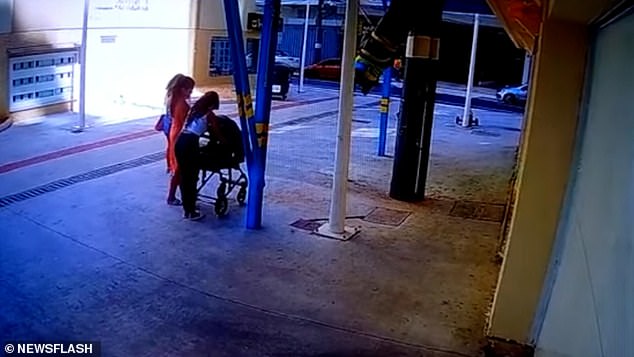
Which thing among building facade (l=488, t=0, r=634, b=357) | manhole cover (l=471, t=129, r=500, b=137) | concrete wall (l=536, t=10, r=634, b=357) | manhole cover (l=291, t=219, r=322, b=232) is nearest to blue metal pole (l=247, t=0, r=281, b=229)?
manhole cover (l=291, t=219, r=322, b=232)

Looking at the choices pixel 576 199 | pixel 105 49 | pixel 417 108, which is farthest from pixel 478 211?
pixel 105 49

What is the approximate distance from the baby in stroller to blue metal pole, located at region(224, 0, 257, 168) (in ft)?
1.32

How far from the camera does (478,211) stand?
7.52 meters

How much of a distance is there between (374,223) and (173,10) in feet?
34.9

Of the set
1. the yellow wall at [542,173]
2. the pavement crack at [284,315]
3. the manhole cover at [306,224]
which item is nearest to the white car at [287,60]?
the manhole cover at [306,224]

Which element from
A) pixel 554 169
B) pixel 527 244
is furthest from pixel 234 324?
pixel 554 169

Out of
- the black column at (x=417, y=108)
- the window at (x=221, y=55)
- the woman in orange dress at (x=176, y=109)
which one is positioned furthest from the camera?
the window at (x=221, y=55)

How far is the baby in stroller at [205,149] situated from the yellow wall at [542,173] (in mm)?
3331

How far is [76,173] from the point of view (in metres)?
7.93

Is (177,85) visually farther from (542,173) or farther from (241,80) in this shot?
(542,173)

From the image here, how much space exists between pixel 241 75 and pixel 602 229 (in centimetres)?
423

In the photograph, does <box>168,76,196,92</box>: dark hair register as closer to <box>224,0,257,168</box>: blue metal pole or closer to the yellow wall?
<box>224,0,257,168</box>: blue metal pole

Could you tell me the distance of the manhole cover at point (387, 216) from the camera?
688 cm

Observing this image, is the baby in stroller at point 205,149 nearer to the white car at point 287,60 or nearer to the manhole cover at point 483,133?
the manhole cover at point 483,133
